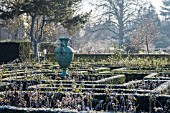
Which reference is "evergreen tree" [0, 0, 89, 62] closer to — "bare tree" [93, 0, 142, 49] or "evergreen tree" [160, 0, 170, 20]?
"bare tree" [93, 0, 142, 49]

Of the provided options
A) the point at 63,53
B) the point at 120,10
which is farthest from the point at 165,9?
the point at 63,53

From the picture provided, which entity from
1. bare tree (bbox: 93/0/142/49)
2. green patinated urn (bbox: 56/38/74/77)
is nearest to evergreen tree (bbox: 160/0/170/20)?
bare tree (bbox: 93/0/142/49)

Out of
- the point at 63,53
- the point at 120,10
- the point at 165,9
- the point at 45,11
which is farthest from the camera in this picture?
the point at 165,9

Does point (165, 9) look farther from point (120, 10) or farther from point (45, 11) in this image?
point (45, 11)

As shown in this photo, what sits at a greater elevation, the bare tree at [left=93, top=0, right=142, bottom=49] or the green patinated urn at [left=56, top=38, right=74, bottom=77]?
the bare tree at [left=93, top=0, right=142, bottom=49]

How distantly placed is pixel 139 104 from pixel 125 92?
23.7 inches

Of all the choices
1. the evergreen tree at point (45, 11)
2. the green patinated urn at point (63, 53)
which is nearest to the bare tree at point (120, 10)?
the evergreen tree at point (45, 11)

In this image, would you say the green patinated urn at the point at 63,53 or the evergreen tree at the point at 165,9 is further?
the evergreen tree at the point at 165,9

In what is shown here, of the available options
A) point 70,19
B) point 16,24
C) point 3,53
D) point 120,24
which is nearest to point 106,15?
point 120,24

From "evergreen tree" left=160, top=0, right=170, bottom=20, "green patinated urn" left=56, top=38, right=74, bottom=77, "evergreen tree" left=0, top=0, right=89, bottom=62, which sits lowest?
"green patinated urn" left=56, top=38, right=74, bottom=77

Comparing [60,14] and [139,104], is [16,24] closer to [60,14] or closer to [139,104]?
[60,14]

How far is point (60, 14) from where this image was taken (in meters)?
21.1

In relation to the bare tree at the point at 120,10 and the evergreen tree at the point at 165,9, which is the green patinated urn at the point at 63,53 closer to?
the bare tree at the point at 120,10

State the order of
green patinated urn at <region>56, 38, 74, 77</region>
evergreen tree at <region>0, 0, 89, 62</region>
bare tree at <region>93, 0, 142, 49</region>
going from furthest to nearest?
1. bare tree at <region>93, 0, 142, 49</region>
2. evergreen tree at <region>0, 0, 89, 62</region>
3. green patinated urn at <region>56, 38, 74, 77</region>
